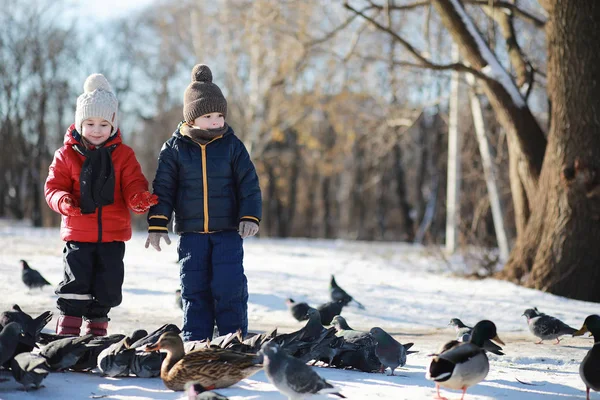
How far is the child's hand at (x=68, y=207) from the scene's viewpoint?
16.1 feet

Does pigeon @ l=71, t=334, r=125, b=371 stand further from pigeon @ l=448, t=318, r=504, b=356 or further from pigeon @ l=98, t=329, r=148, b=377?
pigeon @ l=448, t=318, r=504, b=356

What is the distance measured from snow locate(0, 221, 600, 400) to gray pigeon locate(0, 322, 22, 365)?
0.19 meters

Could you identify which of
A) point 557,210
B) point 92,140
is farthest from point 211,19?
point 92,140

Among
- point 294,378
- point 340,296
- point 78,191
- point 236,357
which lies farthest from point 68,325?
point 340,296

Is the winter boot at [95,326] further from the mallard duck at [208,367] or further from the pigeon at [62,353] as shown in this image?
the mallard duck at [208,367]

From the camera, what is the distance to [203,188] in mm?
5043

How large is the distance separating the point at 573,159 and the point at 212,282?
17.5 feet

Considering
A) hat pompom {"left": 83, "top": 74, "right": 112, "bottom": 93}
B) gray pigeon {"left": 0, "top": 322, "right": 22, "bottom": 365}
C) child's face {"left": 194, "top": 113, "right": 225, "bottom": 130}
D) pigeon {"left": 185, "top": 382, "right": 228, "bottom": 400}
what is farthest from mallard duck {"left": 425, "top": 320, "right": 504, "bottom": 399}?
hat pompom {"left": 83, "top": 74, "right": 112, "bottom": 93}

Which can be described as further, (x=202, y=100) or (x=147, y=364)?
(x=202, y=100)

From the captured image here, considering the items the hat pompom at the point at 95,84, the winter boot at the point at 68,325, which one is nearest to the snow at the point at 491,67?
the hat pompom at the point at 95,84

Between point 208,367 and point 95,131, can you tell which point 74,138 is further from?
point 208,367

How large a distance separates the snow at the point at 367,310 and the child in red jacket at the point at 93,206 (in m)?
0.88

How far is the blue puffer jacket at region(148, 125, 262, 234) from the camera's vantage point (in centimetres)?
503

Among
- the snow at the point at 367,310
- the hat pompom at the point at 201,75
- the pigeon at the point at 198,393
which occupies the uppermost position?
the hat pompom at the point at 201,75
